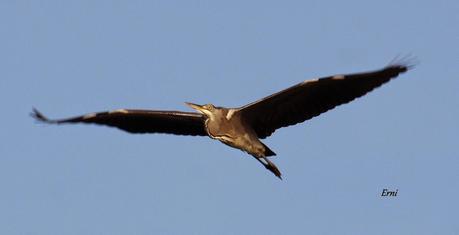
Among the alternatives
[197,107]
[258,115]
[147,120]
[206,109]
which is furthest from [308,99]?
[147,120]

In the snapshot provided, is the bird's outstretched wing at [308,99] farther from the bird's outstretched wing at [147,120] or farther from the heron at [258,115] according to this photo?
the bird's outstretched wing at [147,120]

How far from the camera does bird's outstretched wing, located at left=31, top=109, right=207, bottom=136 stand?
66.3 feet

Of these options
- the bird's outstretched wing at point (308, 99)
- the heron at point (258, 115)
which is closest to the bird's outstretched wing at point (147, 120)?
the heron at point (258, 115)

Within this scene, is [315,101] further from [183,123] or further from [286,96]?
[183,123]

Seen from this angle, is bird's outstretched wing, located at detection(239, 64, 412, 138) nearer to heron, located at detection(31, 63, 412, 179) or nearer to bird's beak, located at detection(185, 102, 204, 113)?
heron, located at detection(31, 63, 412, 179)

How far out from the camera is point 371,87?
18.3m

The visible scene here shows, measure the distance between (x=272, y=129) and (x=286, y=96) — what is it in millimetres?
1133

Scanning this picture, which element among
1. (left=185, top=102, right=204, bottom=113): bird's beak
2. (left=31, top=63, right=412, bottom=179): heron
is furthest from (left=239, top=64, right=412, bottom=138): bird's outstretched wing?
(left=185, top=102, right=204, bottom=113): bird's beak

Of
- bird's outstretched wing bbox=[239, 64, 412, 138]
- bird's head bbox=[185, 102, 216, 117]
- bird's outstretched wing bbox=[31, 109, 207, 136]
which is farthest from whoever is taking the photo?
bird's outstretched wing bbox=[31, 109, 207, 136]

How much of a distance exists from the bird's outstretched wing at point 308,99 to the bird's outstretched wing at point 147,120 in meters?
1.21

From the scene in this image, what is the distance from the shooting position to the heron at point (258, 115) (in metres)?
18.3

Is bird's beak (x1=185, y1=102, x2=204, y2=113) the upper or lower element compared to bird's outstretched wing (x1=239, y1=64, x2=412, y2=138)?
upper

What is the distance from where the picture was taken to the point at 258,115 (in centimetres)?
1950

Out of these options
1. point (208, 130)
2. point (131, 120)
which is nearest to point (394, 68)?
point (208, 130)
